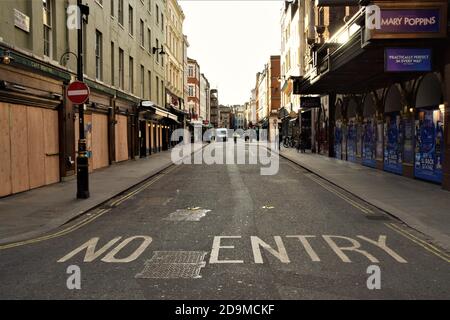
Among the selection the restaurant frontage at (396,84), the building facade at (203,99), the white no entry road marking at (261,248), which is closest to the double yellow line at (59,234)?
the white no entry road marking at (261,248)

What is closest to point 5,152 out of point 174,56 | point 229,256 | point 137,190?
point 137,190

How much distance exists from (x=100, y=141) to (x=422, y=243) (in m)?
17.9

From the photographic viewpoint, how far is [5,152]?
12906 millimetres

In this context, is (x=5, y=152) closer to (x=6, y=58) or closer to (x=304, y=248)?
(x=6, y=58)

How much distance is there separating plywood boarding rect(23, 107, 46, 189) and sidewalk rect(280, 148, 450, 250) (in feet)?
33.0

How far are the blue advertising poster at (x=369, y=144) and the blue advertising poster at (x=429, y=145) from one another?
17.2ft

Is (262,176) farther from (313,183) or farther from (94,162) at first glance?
(94,162)

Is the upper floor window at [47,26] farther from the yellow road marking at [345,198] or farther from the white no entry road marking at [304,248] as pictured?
the white no entry road marking at [304,248]

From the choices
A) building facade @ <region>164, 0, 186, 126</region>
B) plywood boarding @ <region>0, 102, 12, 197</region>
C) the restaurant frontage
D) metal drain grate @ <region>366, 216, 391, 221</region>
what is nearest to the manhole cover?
metal drain grate @ <region>366, 216, 391, 221</region>
